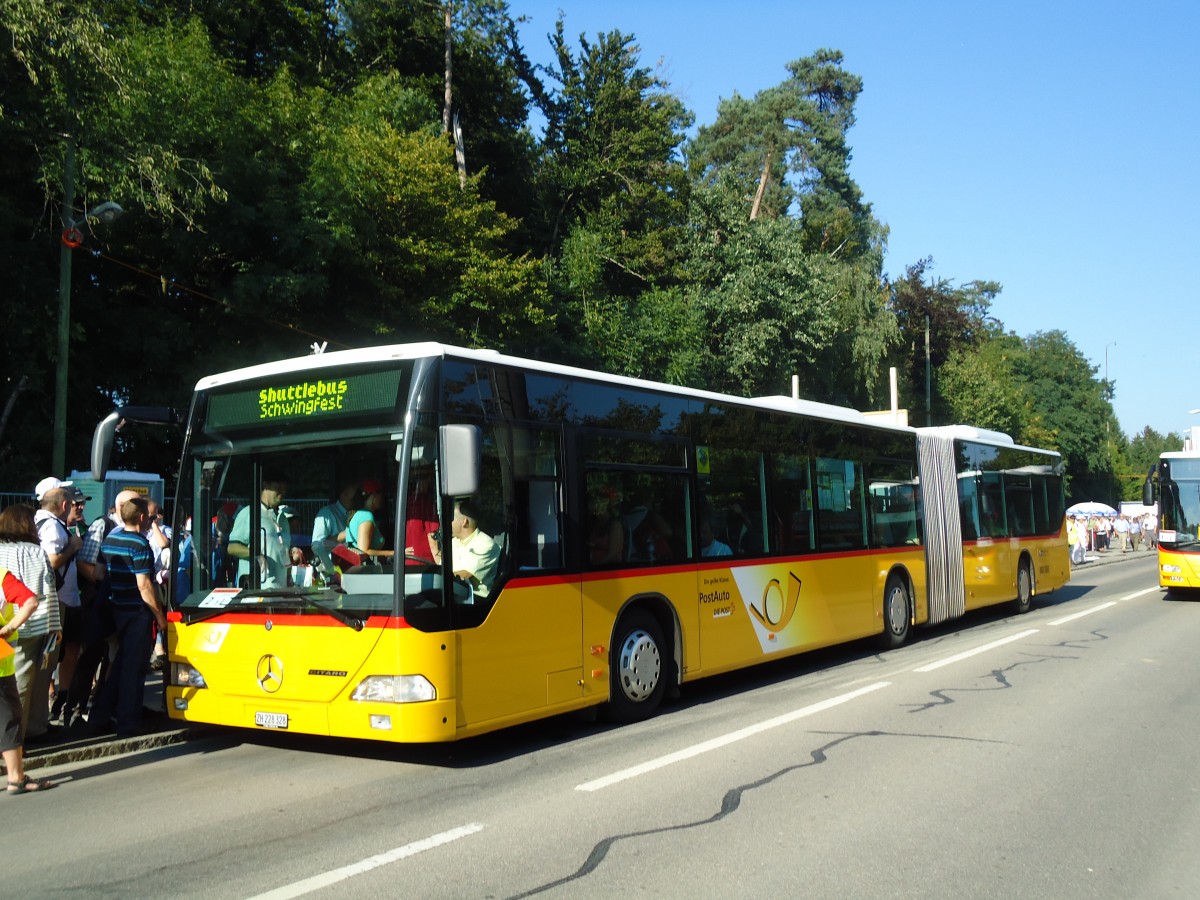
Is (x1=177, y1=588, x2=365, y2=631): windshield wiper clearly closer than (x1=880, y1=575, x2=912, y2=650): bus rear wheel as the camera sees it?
Yes

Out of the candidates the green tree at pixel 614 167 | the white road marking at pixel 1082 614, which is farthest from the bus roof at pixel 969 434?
the green tree at pixel 614 167

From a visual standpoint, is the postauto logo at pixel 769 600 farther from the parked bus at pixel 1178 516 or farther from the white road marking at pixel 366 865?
the parked bus at pixel 1178 516

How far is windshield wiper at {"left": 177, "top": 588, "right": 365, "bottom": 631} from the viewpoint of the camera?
279 inches

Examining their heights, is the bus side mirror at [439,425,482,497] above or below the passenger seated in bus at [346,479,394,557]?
above

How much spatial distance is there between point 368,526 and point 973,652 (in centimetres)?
902

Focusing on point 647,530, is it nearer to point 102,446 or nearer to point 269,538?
point 269,538

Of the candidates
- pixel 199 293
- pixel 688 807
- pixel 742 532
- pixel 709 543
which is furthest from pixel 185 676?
pixel 199 293

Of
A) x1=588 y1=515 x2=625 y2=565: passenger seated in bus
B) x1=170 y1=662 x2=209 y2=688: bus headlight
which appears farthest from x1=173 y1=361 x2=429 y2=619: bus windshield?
x1=588 y1=515 x2=625 y2=565: passenger seated in bus

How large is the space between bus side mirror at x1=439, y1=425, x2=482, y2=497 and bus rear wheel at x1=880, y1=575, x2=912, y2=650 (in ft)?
28.2

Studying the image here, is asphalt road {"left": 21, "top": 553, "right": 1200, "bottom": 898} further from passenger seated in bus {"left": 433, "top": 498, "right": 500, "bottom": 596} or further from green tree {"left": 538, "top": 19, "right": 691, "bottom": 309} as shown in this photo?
green tree {"left": 538, "top": 19, "right": 691, "bottom": 309}

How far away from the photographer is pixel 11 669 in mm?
6480

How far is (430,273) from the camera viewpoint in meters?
29.7

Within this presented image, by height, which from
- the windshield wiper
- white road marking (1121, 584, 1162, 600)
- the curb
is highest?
the windshield wiper

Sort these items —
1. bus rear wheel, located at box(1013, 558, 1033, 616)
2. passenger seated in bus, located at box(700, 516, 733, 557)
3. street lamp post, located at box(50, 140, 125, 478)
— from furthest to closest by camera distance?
bus rear wheel, located at box(1013, 558, 1033, 616) < street lamp post, located at box(50, 140, 125, 478) < passenger seated in bus, located at box(700, 516, 733, 557)
